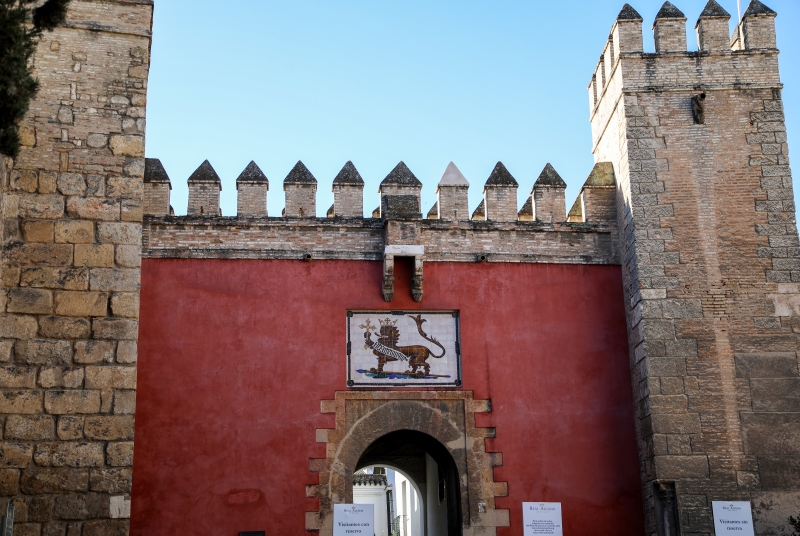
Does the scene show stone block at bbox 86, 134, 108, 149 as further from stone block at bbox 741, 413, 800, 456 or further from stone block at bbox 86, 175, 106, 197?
stone block at bbox 741, 413, 800, 456

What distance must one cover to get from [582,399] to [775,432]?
183cm

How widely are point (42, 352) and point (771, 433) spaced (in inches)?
259

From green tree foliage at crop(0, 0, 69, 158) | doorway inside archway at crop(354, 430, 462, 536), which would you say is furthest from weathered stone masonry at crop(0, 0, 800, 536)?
green tree foliage at crop(0, 0, 69, 158)

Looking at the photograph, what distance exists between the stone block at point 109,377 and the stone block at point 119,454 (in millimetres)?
461

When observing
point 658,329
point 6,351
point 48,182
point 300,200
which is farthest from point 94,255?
point 658,329

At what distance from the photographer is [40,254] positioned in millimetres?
8078

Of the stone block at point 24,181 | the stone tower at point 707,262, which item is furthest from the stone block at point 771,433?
the stone block at point 24,181

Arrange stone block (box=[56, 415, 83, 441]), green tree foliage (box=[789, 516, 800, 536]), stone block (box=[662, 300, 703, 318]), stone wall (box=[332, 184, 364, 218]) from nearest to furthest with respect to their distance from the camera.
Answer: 1. stone block (box=[56, 415, 83, 441])
2. green tree foliage (box=[789, 516, 800, 536])
3. stone block (box=[662, 300, 703, 318])
4. stone wall (box=[332, 184, 364, 218])

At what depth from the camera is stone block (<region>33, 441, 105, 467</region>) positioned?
25.3 ft

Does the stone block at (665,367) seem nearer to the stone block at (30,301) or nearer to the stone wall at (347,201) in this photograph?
the stone wall at (347,201)

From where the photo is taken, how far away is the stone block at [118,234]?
8.20m

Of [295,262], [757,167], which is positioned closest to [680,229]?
[757,167]

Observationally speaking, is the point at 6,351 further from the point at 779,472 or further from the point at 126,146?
the point at 779,472

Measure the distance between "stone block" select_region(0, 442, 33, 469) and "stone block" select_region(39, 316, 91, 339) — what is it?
882mm
